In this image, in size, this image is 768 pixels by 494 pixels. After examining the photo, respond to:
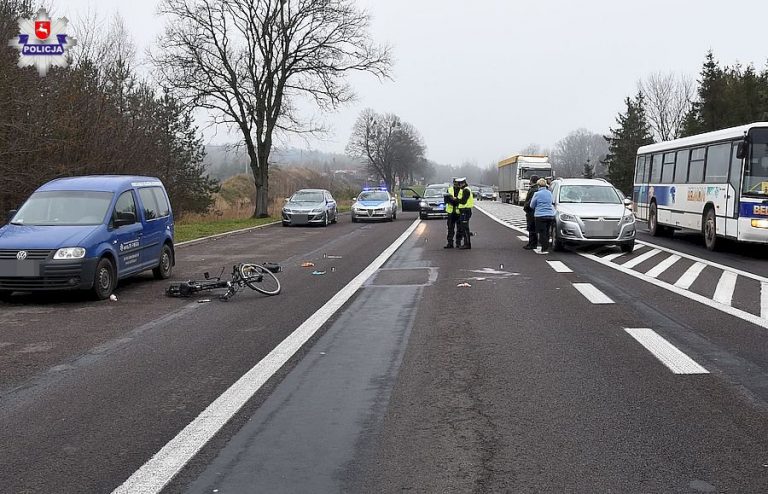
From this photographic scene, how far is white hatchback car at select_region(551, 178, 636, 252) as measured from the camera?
56.6ft

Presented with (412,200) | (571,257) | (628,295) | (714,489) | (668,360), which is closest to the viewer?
(714,489)

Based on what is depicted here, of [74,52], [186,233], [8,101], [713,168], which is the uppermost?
[74,52]

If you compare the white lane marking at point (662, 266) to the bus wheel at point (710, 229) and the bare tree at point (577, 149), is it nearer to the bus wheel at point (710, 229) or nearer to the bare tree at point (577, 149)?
the bus wheel at point (710, 229)

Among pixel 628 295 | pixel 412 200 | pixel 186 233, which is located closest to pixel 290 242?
pixel 186 233

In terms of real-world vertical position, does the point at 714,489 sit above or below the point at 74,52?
below

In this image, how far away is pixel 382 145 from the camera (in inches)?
4633

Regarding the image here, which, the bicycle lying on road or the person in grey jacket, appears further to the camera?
the person in grey jacket

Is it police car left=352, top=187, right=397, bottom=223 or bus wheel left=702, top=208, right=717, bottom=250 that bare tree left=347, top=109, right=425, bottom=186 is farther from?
bus wheel left=702, top=208, right=717, bottom=250

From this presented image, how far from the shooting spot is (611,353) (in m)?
6.95

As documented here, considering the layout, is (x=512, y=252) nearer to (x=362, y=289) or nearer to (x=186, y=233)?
(x=362, y=289)

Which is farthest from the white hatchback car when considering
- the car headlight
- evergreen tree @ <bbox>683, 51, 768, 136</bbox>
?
evergreen tree @ <bbox>683, 51, 768, 136</bbox>

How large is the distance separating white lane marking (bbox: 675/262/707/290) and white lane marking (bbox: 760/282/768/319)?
1043 millimetres

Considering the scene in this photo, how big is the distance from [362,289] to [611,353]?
5.37 meters

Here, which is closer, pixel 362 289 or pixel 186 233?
pixel 362 289
